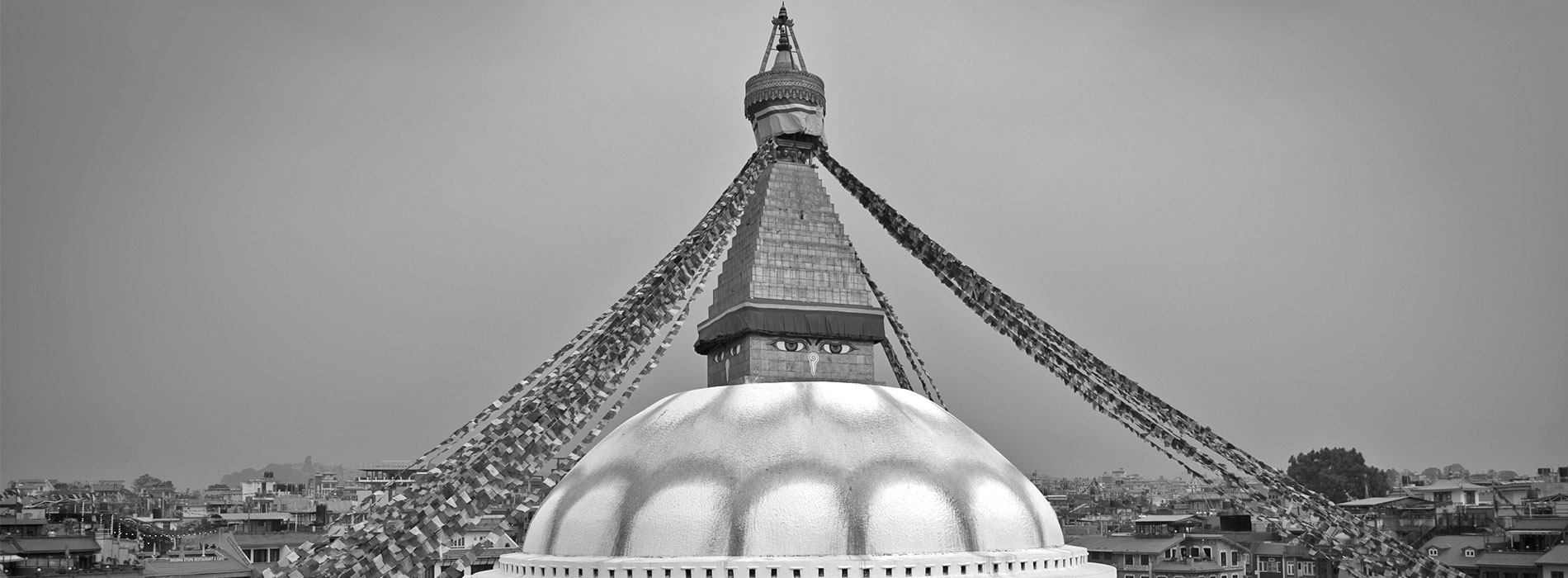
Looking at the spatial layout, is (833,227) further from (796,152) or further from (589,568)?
(589,568)

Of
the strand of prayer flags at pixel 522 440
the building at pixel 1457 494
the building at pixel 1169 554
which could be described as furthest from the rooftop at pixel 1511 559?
the strand of prayer flags at pixel 522 440

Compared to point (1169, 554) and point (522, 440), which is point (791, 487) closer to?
point (522, 440)

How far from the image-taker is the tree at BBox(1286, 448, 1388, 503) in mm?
43812

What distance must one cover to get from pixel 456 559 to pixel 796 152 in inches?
253

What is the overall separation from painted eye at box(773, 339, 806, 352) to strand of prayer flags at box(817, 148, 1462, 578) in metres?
1.68

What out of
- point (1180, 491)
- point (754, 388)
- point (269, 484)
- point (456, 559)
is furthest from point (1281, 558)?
point (1180, 491)

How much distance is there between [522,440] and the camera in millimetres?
9266

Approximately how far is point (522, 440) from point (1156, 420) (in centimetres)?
599

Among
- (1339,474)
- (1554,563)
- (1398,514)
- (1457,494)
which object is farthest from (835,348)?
(1339,474)

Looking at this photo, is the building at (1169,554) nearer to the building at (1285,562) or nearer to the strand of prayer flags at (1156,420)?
the building at (1285,562)

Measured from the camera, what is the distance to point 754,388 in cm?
1134

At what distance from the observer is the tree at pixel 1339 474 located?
1725 inches

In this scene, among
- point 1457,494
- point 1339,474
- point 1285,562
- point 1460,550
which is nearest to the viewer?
point 1460,550

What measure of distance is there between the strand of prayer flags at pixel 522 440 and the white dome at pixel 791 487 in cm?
57
